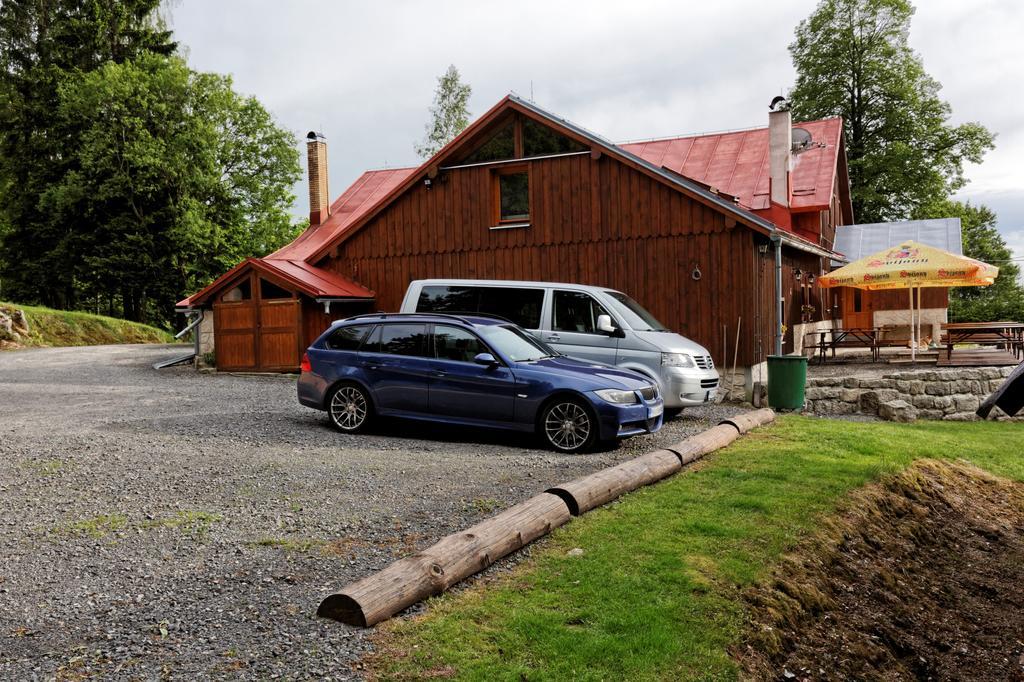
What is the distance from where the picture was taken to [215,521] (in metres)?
6.68

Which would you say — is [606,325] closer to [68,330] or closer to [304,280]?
[304,280]

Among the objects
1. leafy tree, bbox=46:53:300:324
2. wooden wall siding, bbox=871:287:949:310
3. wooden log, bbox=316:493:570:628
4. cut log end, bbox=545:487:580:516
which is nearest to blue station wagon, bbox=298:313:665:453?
cut log end, bbox=545:487:580:516

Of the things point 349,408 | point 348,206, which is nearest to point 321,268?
point 348,206

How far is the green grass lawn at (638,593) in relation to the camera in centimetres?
439

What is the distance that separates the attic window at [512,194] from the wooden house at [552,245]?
29 mm

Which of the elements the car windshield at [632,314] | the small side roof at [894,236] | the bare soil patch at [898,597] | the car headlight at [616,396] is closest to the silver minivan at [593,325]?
the car windshield at [632,314]

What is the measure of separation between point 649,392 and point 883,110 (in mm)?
35038

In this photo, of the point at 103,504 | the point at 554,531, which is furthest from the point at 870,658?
the point at 103,504

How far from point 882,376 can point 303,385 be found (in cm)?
1175

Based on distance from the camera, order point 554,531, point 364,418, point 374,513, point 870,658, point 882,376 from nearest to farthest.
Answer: point 870,658, point 554,531, point 374,513, point 364,418, point 882,376

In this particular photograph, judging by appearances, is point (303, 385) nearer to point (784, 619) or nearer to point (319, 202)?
point (784, 619)

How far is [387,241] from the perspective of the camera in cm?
2042

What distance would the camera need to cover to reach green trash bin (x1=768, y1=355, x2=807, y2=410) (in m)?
14.9

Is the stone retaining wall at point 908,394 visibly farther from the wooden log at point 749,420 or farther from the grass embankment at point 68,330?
the grass embankment at point 68,330
